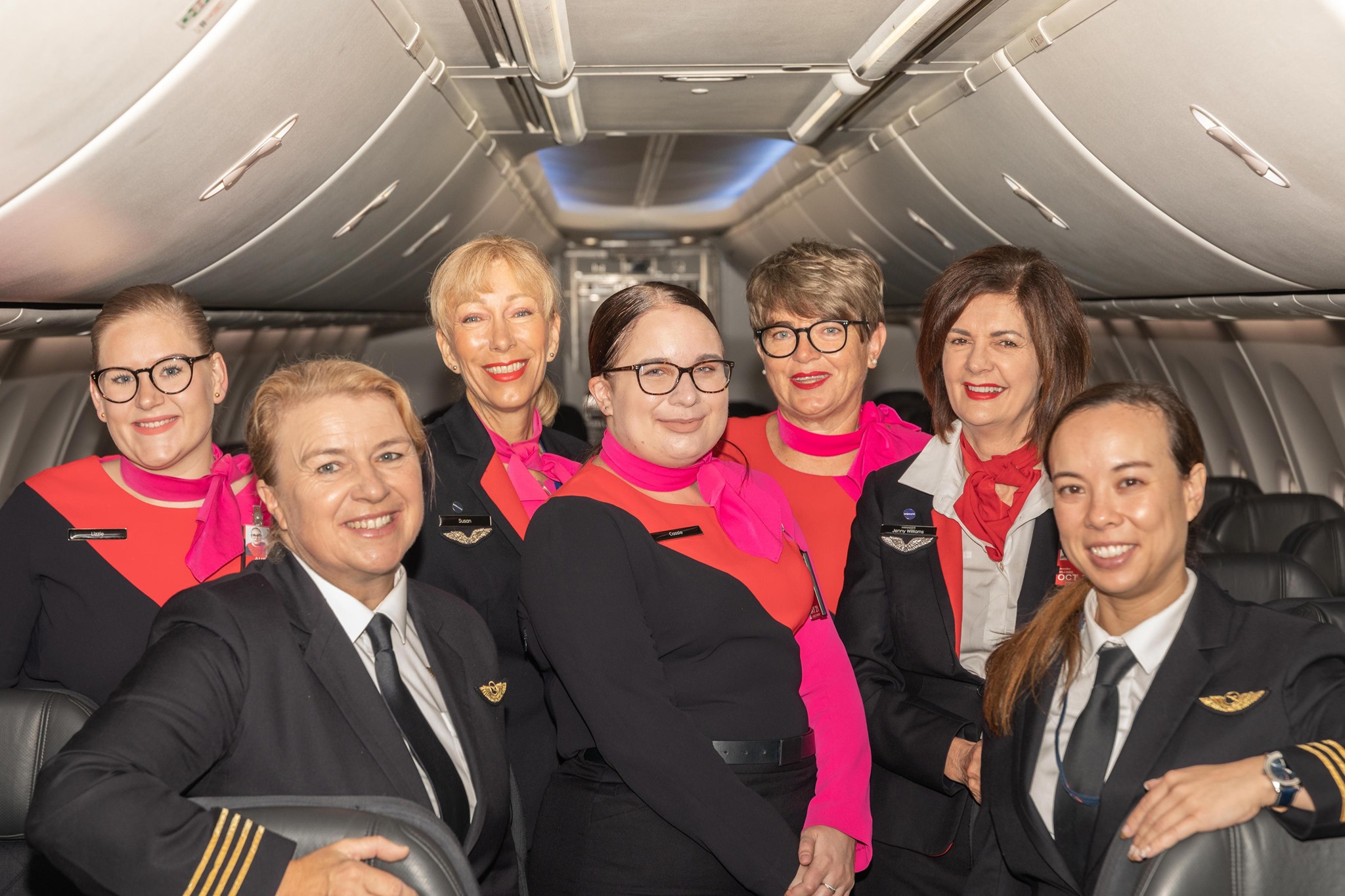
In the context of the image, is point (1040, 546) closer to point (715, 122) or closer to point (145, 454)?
point (145, 454)

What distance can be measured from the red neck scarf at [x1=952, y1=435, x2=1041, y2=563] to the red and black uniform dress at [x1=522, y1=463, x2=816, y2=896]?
645 millimetres

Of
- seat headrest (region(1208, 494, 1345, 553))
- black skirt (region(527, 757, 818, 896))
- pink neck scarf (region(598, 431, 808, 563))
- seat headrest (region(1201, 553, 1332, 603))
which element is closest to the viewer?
black skirt (region(527, 757, 818, 896))

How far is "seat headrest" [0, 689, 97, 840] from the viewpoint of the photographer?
271 centimetres

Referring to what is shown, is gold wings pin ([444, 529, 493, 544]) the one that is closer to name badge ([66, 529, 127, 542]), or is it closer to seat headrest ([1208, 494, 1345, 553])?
name badge ([66, 529, 127, 542])

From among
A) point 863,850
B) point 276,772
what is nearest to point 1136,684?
point 863,850

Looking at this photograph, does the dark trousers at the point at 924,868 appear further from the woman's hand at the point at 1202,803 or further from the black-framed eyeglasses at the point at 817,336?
the black-framed eyeglasses at the point at 817,336

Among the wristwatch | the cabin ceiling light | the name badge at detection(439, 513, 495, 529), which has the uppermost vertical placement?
the cabin ceiling light

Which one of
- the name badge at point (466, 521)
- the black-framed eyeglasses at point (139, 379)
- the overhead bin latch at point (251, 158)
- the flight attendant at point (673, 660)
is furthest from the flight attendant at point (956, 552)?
the overhead bin latch at point (251, 158)

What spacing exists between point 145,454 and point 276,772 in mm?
1473

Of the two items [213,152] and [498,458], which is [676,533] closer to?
[498,458]

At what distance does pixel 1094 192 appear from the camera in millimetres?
4977

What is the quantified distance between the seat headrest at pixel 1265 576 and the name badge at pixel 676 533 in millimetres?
2649

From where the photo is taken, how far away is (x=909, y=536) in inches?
119

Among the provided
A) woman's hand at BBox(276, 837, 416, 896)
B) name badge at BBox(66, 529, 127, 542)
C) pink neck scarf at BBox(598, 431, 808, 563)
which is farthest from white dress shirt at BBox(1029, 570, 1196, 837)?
name badge at BBox(66, 529, 127, 542)
